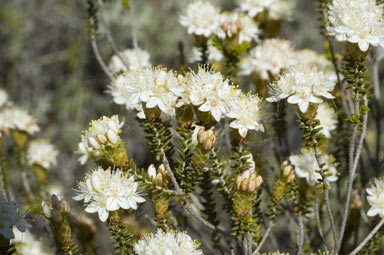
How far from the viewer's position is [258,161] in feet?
8.71

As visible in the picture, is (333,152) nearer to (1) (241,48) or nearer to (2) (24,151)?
(1) (241,48)

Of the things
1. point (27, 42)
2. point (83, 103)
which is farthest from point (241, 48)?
point (27, 42)

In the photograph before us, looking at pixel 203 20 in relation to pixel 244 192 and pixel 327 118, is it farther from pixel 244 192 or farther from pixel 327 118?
pixel 244 192

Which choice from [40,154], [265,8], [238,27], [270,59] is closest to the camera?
[238,27]

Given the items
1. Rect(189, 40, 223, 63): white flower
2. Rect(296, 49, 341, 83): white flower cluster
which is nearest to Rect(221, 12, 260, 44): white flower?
Rect(189, 40, 223, 63): white flower

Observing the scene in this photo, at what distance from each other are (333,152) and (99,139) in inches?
66.0

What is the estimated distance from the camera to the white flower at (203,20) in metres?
2.98

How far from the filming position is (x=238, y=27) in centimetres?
282

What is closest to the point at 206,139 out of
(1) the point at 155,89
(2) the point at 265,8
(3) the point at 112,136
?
(1) the point at 155,89

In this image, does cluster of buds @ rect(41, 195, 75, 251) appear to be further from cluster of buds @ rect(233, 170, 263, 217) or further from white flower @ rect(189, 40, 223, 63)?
white flower @ rect(189, 40, 223, 63)

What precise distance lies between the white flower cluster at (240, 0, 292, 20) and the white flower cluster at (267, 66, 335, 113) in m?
1.24

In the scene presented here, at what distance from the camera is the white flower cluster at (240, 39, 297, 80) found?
291 cm

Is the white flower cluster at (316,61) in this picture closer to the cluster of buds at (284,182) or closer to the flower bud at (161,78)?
the cluster of buds at (284,182)

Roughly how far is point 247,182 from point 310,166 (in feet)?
2.46
